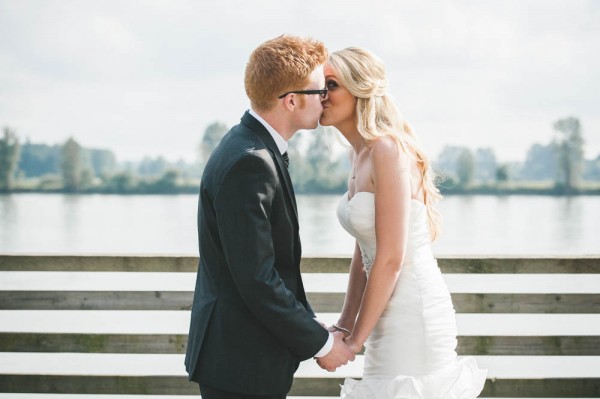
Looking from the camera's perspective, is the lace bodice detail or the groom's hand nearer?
the groom's hand

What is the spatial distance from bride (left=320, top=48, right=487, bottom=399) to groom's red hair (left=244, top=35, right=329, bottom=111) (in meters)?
0.32

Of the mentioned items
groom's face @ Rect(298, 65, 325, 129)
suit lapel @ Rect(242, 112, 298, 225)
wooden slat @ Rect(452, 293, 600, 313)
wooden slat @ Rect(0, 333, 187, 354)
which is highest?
groom's face @ Rect(298, 65, 325, 129)

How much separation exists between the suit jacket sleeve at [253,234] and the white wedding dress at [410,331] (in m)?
0.56

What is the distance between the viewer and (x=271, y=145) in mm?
2293

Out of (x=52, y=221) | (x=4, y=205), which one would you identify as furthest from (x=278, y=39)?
(x=4, y=205)

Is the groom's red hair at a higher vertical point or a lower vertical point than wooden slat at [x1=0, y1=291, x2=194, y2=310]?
higher

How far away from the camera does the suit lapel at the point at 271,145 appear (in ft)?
7.49

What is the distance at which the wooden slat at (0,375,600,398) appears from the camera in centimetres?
378

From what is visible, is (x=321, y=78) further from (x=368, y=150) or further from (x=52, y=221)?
(x=52, y=221)

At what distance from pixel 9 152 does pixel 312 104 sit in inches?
1975

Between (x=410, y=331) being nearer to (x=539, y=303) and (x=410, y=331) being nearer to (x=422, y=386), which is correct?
(x=422, y=386)

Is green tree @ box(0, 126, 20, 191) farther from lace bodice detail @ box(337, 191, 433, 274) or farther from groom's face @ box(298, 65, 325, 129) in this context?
groom's face @ box(298, 65, 325, 129)

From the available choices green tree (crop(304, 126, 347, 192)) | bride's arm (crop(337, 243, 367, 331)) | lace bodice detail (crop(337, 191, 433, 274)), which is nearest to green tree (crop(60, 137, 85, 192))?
green tree (crop(304, 126, 347, 192))

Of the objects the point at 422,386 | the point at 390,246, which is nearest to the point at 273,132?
the point at 390,246
